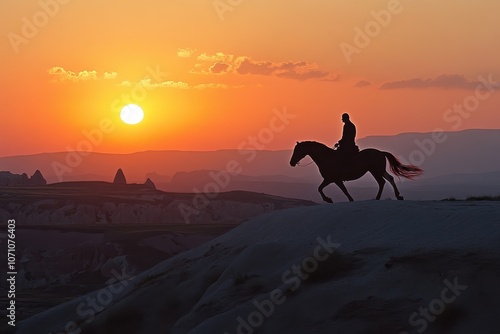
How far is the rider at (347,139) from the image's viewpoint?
28.9 m

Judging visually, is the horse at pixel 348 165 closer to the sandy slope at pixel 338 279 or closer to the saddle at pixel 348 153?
the saddle at pixel 348 153

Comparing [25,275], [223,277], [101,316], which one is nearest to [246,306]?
[223,277]

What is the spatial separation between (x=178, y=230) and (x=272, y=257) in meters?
76.5

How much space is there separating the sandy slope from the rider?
336 cm

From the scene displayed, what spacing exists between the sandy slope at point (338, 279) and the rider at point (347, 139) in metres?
3.36

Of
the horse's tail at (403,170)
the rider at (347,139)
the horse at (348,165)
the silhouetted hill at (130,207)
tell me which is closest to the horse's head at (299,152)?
the horse at (348,165)

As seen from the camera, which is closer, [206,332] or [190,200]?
[206,332]

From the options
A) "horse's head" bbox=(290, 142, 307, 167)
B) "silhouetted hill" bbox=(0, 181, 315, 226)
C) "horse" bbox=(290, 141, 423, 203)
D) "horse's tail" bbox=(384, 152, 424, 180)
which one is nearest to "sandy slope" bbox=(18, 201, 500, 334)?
"horse" bbox=(290, 141, 423, 203)

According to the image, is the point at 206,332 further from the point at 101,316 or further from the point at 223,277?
the point at 101,316

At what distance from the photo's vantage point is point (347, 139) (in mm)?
29172

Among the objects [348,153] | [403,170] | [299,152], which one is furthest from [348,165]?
[403,170]

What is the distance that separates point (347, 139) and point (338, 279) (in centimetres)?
1073

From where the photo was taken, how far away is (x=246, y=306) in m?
19.3

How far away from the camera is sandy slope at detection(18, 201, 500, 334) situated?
16.9m
